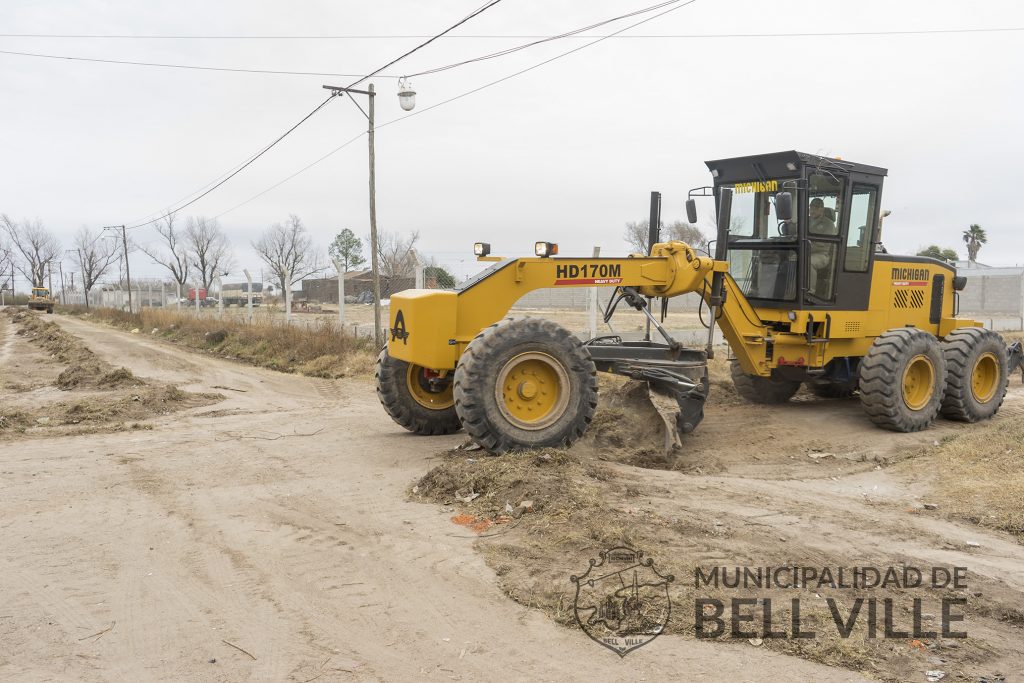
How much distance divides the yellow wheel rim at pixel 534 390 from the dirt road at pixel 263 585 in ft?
3.15

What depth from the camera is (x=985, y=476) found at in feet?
23.7

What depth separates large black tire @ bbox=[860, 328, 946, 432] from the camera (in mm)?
9297

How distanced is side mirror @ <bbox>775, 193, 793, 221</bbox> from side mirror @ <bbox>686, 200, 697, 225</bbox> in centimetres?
91

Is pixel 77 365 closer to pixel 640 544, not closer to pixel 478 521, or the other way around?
pixel 478 521

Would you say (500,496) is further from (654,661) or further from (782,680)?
(782,680)

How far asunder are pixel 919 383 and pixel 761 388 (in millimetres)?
2109

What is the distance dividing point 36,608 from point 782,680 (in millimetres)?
3834

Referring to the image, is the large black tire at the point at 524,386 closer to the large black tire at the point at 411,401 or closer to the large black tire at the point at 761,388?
the large black tire at the point at 411,401

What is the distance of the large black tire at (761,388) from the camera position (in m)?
11.4

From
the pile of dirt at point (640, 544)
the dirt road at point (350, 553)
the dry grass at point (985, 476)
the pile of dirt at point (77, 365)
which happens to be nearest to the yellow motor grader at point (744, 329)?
the dirt road at point (350, 553)

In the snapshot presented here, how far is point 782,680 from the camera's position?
3.64m

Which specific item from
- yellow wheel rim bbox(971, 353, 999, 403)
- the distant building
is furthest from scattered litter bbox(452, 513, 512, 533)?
the distant building

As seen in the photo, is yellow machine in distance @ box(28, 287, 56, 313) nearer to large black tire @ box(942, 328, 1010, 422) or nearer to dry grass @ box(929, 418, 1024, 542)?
large black tire @ box(942, 328, 1010, 422)

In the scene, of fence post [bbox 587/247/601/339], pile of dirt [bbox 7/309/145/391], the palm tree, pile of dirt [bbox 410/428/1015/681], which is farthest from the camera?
the palm tree
